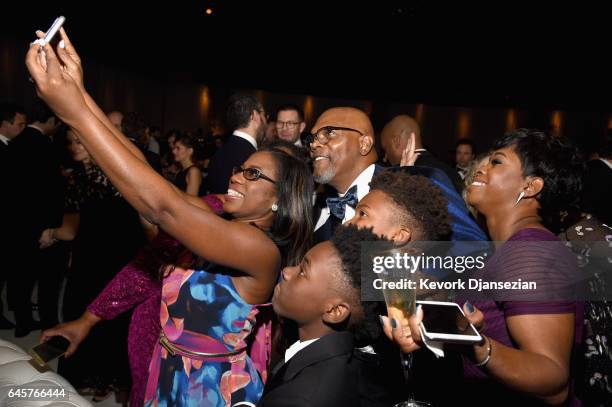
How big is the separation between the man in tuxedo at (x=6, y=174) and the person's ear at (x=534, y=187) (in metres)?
4.15

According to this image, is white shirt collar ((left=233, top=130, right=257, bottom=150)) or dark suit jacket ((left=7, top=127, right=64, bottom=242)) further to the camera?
dark suit jacket ((left=7, top=127, right=64, bottom=242))

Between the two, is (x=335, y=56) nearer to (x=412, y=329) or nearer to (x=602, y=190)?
(x=602, y=190)

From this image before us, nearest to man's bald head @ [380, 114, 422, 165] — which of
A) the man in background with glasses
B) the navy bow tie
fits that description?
the man in background with glasses

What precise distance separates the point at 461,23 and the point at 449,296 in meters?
9.87

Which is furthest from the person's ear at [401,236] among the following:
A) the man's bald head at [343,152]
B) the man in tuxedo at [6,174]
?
the man in tuxedo at [6,174]

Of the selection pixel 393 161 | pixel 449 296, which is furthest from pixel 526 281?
pixel 393 161

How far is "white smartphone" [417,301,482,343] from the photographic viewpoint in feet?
3.26

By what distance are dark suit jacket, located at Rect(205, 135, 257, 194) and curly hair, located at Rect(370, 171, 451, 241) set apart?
2.28 m

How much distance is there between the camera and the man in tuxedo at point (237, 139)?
3824 millimetres

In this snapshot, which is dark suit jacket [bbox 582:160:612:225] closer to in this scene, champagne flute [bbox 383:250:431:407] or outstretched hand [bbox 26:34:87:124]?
champagne flute [bbox 383:250:431:407]

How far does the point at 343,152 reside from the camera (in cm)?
257

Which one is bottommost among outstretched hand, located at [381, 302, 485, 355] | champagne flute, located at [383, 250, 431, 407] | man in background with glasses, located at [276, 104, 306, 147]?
outstretched hand, located at [381, 302, 485, 355]

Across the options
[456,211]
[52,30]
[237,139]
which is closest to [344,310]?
[456,211]

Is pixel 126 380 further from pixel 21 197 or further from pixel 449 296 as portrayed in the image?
pixel 449 296
